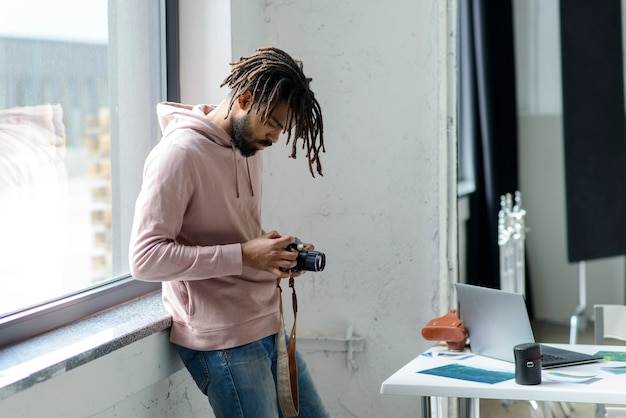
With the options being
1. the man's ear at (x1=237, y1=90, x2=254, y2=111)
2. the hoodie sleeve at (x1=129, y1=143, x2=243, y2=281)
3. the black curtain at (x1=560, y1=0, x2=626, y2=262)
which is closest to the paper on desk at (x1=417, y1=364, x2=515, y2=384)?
the hoodie sleeve at (x1=129, y1=143, x2=243, y2=281)

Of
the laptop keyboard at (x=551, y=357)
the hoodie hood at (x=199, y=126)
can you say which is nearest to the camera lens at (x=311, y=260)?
the hoodie hood at (x=199, y=126)

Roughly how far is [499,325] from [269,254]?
747 millimetres

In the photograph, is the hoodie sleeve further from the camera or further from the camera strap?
the camera strap

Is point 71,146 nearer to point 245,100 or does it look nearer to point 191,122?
point 191,122

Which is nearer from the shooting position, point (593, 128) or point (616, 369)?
point (616, 369)

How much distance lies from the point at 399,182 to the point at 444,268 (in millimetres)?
363

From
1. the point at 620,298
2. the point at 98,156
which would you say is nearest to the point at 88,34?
the point at 98,156

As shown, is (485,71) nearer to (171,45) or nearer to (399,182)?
(399,182)

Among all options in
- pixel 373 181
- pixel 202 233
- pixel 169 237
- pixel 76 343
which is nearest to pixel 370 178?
pixel 373 181

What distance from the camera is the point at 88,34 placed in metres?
2.43

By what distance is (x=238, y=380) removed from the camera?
2137 millimetres

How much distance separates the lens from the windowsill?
177 centimetres

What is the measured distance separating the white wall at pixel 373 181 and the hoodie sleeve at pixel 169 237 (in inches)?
→ 44.4

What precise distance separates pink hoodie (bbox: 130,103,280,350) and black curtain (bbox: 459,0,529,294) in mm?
2907
